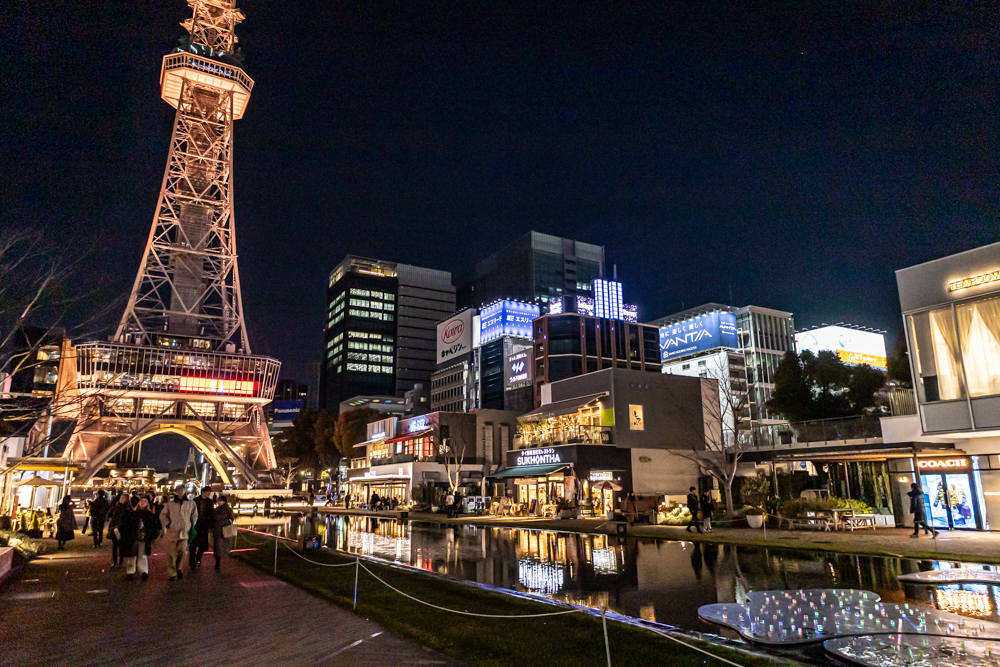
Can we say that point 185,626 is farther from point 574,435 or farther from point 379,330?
point 379,330

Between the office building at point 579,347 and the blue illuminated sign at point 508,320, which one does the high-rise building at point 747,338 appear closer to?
the office building at point 579,347

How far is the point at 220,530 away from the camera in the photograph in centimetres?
1545

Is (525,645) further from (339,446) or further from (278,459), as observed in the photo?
(278,459)

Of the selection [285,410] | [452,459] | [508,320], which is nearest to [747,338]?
[508,320]

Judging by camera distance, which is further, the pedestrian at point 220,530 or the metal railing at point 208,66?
the metal railing at point 208,66

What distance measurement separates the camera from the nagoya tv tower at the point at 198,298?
294 feet

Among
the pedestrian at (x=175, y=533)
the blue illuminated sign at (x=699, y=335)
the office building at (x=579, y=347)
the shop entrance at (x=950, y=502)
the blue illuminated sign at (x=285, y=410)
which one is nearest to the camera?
the pedestrian at (x=175, y=533)

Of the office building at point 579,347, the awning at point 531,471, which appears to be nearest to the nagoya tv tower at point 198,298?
the office building at point 579,347

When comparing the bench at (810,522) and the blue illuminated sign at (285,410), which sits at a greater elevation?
the blue illuminated sign at (285,410)

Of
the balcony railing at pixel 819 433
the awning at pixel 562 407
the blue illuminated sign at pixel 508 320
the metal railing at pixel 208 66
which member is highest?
the metal railing at pixel 208 66

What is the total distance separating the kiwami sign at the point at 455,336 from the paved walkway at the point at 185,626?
98403 mm

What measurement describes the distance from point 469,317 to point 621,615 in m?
103

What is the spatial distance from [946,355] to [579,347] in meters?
68.8

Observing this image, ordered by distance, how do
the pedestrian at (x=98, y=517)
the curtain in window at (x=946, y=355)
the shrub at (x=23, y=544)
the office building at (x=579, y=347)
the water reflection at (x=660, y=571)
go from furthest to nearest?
1. the office building at (x=579, y=347)
2. the curtain in window at (x=946, y=355)
3. the pedestrian at (x=98, y=517)
4. the shrub at (x=23, y=544)
5. the water reflection at (x=660, y=571)
